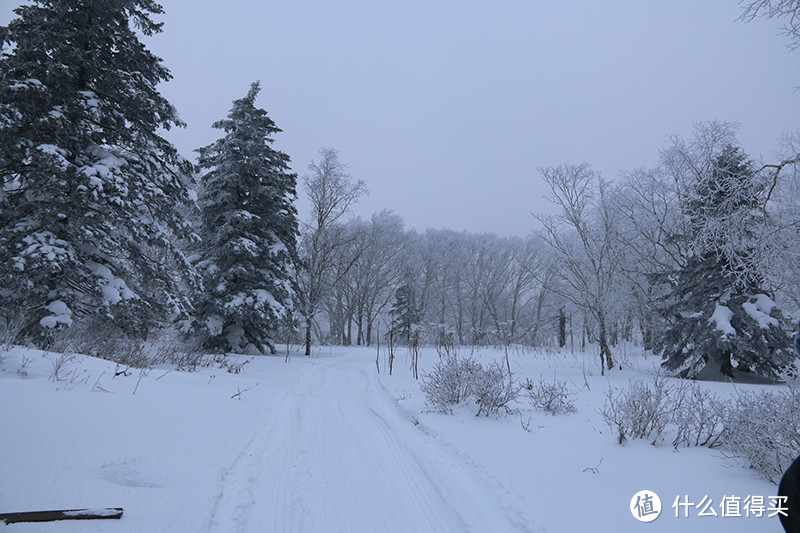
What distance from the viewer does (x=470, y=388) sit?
645 cm

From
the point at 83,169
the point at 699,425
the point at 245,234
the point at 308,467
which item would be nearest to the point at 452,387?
the point at 308,467

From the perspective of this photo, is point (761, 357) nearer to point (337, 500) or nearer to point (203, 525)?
point (337, 500)

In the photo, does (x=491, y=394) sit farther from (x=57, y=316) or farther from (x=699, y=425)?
(x=57, y=316)

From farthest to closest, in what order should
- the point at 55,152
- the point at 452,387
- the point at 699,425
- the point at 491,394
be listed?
Result: 1. the point at 55,152
2. the point at 452,387
3. the point at 491,394
4. the point at 699,425

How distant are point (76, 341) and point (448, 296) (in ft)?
118

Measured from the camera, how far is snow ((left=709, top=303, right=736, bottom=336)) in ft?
35.7

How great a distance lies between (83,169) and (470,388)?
9744 millimetres

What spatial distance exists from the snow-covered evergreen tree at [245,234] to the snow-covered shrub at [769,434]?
45.1 ft

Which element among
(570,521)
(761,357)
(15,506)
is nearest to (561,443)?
(570,521)

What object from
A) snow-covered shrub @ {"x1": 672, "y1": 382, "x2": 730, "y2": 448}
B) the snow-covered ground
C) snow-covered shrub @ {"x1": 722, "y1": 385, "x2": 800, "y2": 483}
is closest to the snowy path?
the snow-covered ground

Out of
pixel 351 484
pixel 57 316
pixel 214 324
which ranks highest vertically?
pixel 57 316

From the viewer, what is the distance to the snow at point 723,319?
35.7 ft

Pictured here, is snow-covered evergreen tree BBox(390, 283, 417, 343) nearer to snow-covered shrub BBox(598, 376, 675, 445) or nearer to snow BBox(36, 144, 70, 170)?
snow BBox(36, 144, 70, 170)

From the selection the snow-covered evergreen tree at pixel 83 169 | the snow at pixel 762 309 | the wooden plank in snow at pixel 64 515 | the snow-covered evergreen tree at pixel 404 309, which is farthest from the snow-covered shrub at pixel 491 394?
the snow-covered evergreen tree at pixel 404 309
